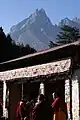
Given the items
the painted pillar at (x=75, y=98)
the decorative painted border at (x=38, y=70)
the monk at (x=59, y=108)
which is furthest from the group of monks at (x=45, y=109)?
the decorative painted border at (x=38, y=70)

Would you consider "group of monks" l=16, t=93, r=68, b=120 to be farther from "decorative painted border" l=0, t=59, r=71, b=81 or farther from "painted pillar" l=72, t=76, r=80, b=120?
"decorative painted border" l=0, t=59, r=71, b=81

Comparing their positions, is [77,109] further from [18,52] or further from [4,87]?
[18,52]

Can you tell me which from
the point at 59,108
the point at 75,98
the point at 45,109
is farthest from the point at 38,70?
the point at 45,109

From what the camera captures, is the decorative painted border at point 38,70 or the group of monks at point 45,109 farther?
the decorative painted border at point 38,70

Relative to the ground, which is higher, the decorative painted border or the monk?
the decorative painted border

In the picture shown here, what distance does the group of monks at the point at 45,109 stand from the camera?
946cm

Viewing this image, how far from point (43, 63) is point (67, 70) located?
226cm

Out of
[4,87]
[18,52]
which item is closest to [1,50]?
[18,52]

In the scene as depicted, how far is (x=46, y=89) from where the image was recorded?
1502cm

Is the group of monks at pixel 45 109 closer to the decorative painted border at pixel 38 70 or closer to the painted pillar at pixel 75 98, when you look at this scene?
the painted pillar at pixel 75 98

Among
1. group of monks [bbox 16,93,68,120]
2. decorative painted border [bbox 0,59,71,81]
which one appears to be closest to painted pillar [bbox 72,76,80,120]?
group of monks [bbox 16,93,68,120]

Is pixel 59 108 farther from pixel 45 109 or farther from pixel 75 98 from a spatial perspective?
pixel 45 109

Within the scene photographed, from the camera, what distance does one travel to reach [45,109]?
9461 millimetres

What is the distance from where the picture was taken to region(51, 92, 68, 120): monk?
1051 centimetres
